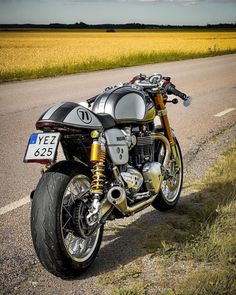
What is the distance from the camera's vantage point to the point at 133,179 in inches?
138

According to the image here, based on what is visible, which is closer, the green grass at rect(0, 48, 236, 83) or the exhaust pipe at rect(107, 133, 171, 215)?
the exhaust pipe at rect(107, 133, 171, 215)

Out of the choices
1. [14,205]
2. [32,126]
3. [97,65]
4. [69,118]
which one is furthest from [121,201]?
[97,65]

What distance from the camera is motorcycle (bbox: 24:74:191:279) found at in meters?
2.85

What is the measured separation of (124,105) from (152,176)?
69 cm

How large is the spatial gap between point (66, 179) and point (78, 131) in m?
0.36

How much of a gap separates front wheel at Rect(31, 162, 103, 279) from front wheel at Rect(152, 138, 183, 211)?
116cm

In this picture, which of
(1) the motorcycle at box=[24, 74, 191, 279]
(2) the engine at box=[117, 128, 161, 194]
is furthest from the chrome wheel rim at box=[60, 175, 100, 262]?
(2) the engine at box=[117, 128, 161, 194]

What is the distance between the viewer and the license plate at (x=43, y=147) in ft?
9.12

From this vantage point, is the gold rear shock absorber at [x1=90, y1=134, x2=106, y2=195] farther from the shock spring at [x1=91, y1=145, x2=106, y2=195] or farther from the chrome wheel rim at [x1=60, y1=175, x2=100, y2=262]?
the chrome wheel rim at [x1=60, y1=175, x2=100, y2=262]

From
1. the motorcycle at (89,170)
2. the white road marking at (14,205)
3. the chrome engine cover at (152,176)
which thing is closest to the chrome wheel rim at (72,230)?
the motorcycle at (89,170)

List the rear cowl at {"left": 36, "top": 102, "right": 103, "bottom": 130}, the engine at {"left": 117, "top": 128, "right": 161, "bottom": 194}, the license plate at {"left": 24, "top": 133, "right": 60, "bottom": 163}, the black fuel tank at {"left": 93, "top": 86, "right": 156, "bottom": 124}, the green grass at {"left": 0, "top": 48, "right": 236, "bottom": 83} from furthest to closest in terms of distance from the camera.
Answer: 1. the green grass at {"left": 0, "top": 48, "right": 236, "bottom": 83}
2. the engine at {"left": 117, "top": 128, "right": 161, "bottom": 194}
3. the black fuel tank at {"left": 93, "top": 86, "right": 156, "bottom": 124}
4. the rear cowl at {"left": 36, "top": 102, "right": 103, "bottom": 130}
5. the license plate at {"left": 24, "top": 133, "right": 60, "bottom": 163}

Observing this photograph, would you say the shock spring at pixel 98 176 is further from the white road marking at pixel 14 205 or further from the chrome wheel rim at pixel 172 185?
the white road marking at pixel 14 205

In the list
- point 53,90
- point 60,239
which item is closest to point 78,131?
point 60,239

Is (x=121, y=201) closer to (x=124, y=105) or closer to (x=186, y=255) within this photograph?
(x=186, y=255)
